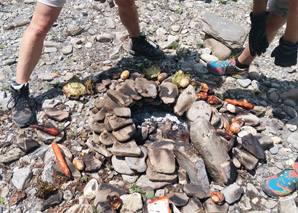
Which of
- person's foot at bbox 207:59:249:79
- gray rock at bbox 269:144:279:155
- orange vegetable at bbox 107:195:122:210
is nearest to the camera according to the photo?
orange vegetable at bbox 107:195:122:210

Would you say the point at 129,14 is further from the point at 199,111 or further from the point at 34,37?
the point at 199,111

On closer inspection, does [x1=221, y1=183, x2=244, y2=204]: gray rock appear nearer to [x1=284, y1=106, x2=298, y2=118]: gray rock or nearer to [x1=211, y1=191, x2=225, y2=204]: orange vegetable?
[x1=211, y1=191, x2=225, y2=204]: orange vegetable

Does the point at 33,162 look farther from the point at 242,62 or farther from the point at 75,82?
the point at 242,62

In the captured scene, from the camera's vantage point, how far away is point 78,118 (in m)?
3.83

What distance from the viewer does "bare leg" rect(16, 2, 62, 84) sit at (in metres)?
3.22

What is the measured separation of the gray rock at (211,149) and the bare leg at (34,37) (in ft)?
7.32

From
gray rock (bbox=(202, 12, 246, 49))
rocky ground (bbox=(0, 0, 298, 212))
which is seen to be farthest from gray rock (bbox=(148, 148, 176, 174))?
gray rock (bbox=(202, 12, 246, 49))

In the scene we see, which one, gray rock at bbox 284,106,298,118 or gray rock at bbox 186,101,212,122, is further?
gray rock at bbox 284,106,298,118

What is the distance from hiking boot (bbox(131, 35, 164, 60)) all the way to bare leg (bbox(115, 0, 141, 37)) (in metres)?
0.10

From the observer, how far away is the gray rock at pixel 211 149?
3090mm

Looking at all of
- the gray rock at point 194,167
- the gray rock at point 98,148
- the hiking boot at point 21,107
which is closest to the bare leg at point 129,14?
the hiking boot at point 21,107

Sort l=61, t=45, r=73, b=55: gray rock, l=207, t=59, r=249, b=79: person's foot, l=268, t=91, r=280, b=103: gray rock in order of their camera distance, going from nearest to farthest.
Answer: l=268, t=91, r=280, b=103: gray rock, l=207, t=59, r=249, b=79: person's foot, l=61, t=45, r=73, b=55: gray rock

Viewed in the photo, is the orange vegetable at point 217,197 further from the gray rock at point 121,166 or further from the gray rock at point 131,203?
the gray rock at point 121,166

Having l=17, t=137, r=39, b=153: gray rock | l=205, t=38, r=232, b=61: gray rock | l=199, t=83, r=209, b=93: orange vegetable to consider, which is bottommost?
→ l=17, t=137, r=39, b=153: gray rock
